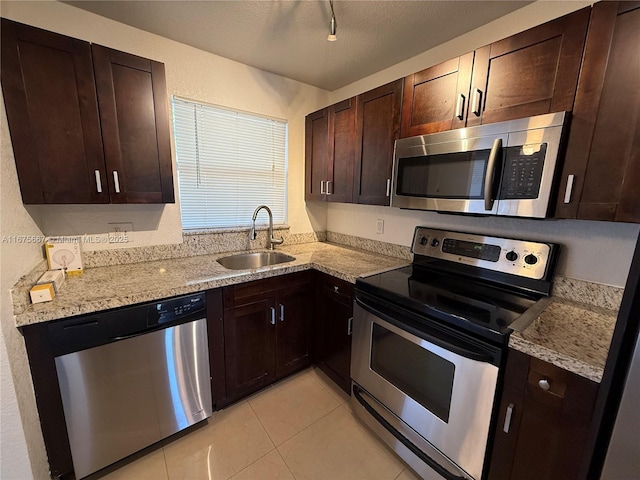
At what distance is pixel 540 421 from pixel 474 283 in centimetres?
74

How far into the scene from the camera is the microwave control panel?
113 centimetres

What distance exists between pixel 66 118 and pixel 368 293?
1837 millimetres

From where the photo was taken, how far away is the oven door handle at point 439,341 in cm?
107

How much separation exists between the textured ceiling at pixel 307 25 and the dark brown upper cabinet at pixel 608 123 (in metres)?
0.63

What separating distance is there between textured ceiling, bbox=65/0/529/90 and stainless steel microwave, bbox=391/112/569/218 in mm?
688

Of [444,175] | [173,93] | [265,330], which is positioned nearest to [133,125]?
[173,93]

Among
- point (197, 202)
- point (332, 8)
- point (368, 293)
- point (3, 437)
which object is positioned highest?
point (332, 8)

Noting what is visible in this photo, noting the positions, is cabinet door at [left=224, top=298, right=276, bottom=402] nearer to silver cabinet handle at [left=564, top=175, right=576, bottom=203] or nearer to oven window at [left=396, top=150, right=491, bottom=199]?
oven window at [left=396, top=150, right=491, bottom=199]

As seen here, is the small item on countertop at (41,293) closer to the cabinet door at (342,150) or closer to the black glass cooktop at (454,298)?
→ the black glass cooktop at (454,298)

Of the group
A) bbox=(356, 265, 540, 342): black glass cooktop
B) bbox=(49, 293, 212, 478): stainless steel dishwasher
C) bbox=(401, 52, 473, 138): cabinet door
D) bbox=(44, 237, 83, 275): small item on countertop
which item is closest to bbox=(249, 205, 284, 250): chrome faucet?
bbox=(49, 293, 212, 478): stainless steel dishwasher

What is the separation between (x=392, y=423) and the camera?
57.7 inches

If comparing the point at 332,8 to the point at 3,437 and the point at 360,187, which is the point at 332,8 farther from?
the point at 3,437

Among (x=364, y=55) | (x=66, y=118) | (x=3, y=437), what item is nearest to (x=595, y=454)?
(x=3, y=437)

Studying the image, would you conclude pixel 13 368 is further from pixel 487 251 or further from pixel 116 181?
pixel 487 251
